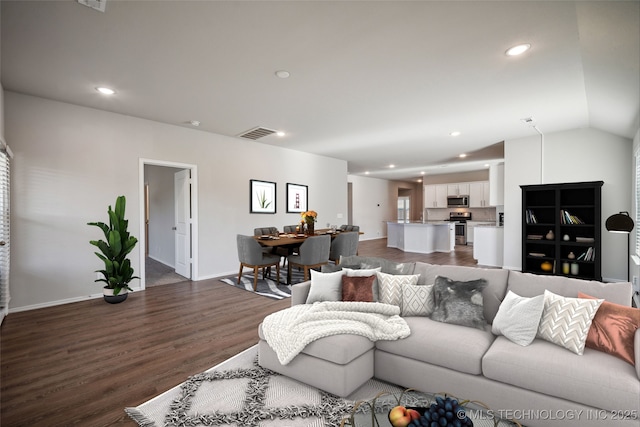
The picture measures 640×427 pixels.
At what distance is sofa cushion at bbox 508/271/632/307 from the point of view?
6.90 ft

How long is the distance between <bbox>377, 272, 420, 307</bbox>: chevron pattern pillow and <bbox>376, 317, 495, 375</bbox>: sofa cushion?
349 millimetres

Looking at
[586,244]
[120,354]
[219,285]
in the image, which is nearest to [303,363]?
[120,354]

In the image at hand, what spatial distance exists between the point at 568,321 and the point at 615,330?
0.74 feet

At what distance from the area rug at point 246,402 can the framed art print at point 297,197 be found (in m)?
5.07

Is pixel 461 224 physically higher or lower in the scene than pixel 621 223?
lower

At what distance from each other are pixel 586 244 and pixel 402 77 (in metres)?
4.56

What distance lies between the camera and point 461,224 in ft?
36.9

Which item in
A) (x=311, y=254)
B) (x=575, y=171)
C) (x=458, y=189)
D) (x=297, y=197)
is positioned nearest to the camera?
(x=311, y=254)

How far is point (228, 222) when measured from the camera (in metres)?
6.10

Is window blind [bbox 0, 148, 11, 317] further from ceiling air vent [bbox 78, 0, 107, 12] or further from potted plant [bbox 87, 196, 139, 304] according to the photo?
ceiling air vent [bbox 78, 0, 107, 12]

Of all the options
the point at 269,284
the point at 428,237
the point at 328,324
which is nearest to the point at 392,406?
the point at 328,324

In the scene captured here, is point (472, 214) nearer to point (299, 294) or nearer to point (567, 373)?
point (299, 294)

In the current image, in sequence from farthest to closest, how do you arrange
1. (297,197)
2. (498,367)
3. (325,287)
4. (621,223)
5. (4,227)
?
(297,197)
(4,227)
(621,223)
(325,287)
(498,367)

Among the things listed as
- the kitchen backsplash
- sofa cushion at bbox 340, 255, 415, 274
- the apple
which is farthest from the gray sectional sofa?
the kitchen backsplash
